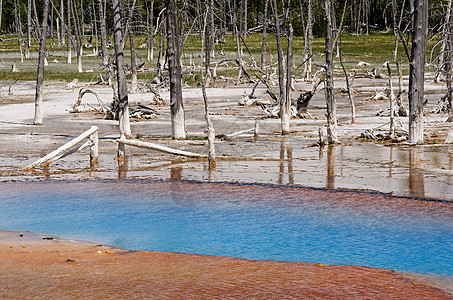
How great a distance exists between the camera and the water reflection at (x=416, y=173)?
40.0 ft

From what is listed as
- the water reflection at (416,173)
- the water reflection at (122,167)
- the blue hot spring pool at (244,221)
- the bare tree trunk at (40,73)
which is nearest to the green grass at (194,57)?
the bare tree trunk at (40,73)

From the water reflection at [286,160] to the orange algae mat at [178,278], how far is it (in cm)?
539

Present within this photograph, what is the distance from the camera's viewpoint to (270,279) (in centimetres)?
730

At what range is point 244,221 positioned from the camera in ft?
36.2

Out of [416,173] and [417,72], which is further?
[417,72]

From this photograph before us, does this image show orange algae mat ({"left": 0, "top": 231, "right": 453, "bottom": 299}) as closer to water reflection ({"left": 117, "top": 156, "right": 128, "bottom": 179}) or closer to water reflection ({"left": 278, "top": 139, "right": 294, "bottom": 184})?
water reflection ({"left": 278, "top": 139, "right": 294, "bottom": 184})

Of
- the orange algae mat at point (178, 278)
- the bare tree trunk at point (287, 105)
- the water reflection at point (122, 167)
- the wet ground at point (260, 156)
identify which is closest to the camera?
the orange algae mat at point (178, 278)

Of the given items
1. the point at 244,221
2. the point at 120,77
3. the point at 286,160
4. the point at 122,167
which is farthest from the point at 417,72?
the point at 120,77

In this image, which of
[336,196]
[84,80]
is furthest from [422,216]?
[84,80]

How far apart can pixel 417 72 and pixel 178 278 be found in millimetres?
12330

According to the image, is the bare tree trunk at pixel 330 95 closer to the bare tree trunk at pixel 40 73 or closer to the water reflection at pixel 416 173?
the water reflection at pixel 416 173

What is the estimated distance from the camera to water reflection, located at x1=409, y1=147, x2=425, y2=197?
12197 millimetres

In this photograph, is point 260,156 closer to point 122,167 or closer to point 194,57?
point 122,167

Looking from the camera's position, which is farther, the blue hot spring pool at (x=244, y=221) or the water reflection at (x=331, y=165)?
the water reflection at (x=331, y=165)
